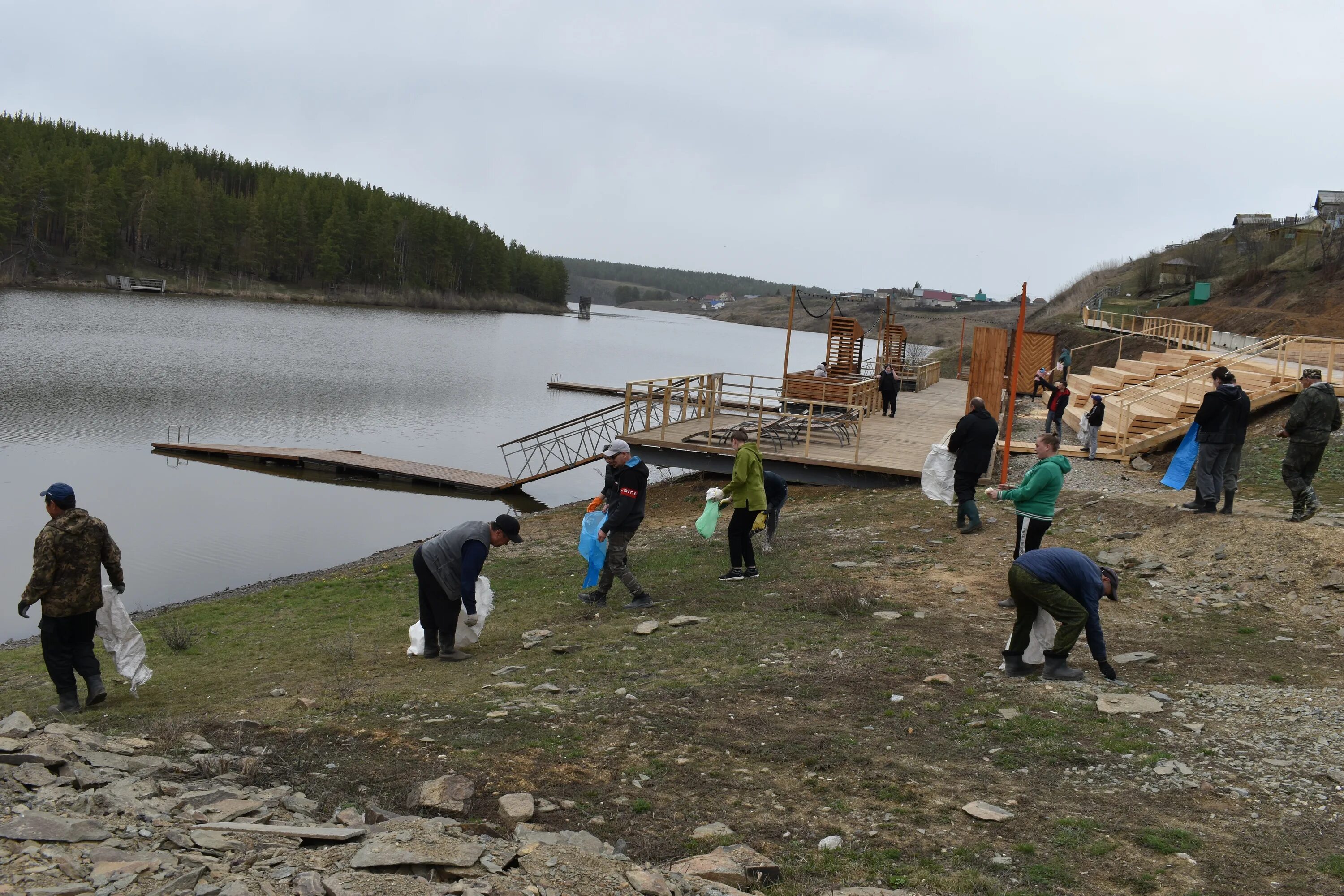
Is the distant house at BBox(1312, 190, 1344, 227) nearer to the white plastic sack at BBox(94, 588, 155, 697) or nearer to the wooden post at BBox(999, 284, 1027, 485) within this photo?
the wooden post at BBox(999, 284, 1027, 485)

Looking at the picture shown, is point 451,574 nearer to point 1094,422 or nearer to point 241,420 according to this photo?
point 1094,422

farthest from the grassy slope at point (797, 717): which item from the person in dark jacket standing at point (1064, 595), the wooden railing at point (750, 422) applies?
the wooden railing at point (750, 422)

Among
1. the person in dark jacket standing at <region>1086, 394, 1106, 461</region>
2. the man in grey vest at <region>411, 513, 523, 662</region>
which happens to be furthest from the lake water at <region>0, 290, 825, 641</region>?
the person in dark jacket standing at <region>1086, 394, 1106, 461</region>

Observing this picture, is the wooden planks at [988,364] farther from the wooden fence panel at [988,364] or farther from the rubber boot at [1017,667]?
the rubber boot at [1017,667]

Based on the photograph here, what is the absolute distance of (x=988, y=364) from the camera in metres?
20.8

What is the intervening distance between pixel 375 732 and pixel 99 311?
6856 cm

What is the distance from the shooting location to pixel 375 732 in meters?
6.46

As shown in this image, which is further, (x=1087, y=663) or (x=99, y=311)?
(x=99, y=311)

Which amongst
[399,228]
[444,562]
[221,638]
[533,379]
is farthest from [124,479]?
[399,228]

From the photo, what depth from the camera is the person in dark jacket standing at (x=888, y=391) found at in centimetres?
2639

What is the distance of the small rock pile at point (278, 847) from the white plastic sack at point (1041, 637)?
11.4 feet

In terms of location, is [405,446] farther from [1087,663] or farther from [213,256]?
[213,256]

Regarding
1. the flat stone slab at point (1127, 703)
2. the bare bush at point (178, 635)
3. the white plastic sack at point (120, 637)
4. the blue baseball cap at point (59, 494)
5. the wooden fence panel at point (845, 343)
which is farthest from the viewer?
the wooden fence panel at point (845, 343)

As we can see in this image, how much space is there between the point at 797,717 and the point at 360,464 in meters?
20.7
